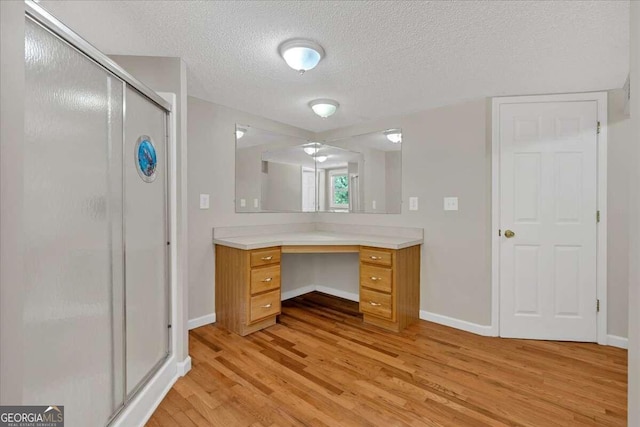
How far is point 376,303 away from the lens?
9.08 ft

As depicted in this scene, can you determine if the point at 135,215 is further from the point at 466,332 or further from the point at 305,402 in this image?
the point at 466,332

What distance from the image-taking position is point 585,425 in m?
1.52

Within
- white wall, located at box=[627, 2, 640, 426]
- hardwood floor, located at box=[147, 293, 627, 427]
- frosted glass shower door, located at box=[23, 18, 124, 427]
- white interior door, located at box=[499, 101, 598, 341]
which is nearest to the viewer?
white wall, located at box=[627, 2, 640, 426]

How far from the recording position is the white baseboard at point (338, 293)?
11.8 feet

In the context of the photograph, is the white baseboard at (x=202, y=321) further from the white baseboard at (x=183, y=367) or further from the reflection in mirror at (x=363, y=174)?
the reflection in mirror at (x=363, y=174)

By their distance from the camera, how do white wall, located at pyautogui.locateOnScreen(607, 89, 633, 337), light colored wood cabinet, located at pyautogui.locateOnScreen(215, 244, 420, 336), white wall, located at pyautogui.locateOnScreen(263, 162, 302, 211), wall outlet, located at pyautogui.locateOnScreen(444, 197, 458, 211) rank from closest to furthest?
white wall, located at pyautogui.locateOnScreen(607, 89, 633, 337) < light colored wood cabinet, located at pyautogui.locateOnScreen(215, 244, 420, 336) < wall outlet, located at pyautogui.locateOnScreen(444, 197, 458, 211) < white wall, located at pyautogui.locateOnScreen(263, 162, 302, 211)

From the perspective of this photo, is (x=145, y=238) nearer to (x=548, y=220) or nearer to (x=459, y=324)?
(x=459, y=324)

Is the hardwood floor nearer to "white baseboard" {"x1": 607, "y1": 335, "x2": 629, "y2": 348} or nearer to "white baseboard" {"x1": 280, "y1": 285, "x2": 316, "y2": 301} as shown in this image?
"white baseboard" {"x1": 607, "y1": 335, "x2": 629, "y2": 348}

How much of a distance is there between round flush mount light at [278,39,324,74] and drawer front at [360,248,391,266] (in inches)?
66.8

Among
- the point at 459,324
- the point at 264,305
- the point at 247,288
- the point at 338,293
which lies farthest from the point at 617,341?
the point at 247,288

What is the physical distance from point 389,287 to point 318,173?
5.99 ft

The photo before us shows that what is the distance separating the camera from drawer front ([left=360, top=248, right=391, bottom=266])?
2674 mm

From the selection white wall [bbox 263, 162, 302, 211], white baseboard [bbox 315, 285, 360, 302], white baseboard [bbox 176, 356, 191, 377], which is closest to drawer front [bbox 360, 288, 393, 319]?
white baseboard [bbox 315, 285, 360, 302]

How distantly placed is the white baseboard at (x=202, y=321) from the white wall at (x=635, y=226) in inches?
111
